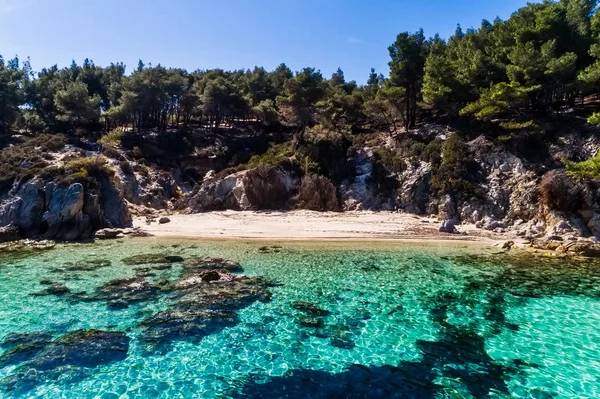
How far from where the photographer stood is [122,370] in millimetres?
11617

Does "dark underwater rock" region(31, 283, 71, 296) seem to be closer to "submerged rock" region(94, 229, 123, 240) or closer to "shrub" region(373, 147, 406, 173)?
"submerged rock" region(94, 229, 123, 240)

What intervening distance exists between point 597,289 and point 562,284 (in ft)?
5.17

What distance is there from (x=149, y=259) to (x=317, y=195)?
25.0 metres

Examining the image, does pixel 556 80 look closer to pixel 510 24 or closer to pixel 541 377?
pixel 510 24

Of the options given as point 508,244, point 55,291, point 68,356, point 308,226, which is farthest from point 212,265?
point 508,244

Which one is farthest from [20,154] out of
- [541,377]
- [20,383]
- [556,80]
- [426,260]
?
[556,80]

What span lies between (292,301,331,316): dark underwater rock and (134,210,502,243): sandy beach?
17.3m

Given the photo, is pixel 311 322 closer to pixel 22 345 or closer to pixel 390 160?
pixel 22 345

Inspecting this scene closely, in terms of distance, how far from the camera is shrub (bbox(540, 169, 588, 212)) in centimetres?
3412

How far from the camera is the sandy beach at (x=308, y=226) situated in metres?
35.5

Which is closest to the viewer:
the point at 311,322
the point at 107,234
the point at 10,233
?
the point at 311,322

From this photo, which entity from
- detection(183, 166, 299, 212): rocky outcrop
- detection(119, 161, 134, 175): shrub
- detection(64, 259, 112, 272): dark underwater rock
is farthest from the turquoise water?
detection(119, 161, 134, 175): shrub

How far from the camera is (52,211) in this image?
34188mm

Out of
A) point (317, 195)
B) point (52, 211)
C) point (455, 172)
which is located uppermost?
point (455, 172)
